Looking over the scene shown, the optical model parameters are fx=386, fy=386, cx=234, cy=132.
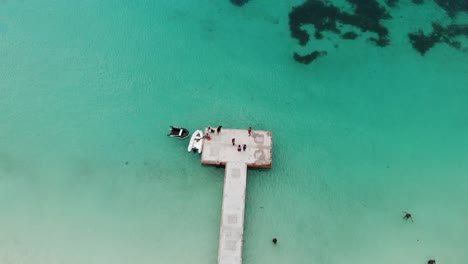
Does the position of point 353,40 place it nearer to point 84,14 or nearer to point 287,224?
point 287,224

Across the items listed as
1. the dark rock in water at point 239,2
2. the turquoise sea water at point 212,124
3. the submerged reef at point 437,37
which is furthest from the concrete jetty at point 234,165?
the submerged reef at point 437,37

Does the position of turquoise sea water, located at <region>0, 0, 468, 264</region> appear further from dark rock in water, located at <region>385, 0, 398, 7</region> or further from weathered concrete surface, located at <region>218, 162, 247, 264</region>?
weathered concrete surface, located at <region>218, 162, 247, 264</region>

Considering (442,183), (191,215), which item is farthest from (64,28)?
(442,183)

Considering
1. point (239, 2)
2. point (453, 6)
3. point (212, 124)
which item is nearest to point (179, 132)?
point (212, 124)

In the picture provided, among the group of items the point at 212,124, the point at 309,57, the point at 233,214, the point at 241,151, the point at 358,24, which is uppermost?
the point at 358,24

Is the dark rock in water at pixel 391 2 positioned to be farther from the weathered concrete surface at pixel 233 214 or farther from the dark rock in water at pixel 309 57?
the weathered concrete surface at pixel 233 214

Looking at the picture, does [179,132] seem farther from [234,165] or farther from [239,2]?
[239,2]
